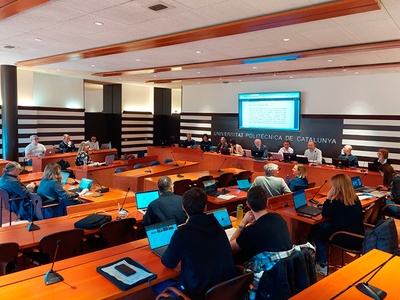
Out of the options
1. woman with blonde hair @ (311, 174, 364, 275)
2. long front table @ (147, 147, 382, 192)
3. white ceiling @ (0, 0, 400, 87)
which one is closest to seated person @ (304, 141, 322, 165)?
long front table @ (147, 147, 382, 192)

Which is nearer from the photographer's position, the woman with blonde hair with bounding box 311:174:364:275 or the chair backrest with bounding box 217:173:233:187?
the woman with blonde hair with bounding box 311:174:364:275

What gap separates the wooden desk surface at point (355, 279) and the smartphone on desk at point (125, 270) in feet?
3.74

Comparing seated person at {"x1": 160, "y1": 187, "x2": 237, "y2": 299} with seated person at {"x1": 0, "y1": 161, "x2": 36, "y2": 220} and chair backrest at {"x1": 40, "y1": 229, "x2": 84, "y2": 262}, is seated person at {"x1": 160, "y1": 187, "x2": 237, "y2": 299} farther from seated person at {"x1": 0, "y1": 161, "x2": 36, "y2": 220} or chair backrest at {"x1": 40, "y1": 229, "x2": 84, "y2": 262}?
seated person at {"x1": 0, "y1": 161, "x2": 36, "y2": 220}

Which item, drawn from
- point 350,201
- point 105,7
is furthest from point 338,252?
point 105,7

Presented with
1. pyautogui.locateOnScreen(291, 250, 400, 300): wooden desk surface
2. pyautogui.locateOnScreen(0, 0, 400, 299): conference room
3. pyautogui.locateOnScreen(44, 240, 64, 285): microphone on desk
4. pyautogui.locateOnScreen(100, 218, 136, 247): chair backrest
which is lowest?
pyautogui.locateOnScreen(100, 218, 136, 247): chair backrest

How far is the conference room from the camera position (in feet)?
13.7

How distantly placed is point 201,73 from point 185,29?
4664 millimetres

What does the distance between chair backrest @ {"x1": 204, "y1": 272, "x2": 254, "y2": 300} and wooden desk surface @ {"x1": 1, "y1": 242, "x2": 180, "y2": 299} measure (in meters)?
0.50

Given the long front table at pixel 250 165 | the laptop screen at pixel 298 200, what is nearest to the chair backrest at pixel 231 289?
the laptop screen at pixel 298 200

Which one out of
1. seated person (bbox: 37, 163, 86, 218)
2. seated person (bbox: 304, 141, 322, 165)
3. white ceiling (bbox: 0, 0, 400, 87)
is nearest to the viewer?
white ceiling (bbox: 0, 0, 400, 87)

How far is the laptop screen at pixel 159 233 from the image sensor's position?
283cm

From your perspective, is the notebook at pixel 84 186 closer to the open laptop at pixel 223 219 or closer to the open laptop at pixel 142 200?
the open laptop at pixel 142 200

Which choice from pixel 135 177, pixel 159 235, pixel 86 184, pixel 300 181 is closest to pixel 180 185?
pixel 135 177

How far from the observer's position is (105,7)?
3963 mm
